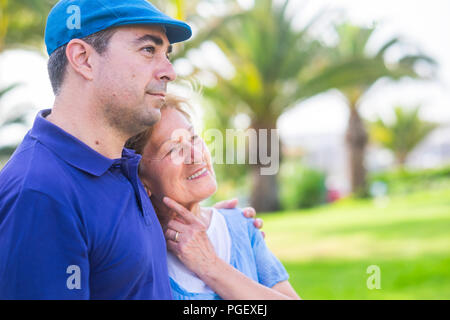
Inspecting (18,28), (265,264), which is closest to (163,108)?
(265,264)

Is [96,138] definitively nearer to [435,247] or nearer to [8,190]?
[8,190]

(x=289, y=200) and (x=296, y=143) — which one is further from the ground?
(x=296, y=143)

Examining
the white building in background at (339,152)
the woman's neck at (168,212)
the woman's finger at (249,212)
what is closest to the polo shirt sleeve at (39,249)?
the woman's neck at (168,212)

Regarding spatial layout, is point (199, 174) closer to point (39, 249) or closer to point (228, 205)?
point (228, 205)

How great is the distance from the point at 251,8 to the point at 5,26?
18.2 ft

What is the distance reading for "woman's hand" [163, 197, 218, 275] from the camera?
187 centimetres

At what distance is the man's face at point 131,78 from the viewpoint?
1577mm

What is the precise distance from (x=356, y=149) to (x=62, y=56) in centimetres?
1948

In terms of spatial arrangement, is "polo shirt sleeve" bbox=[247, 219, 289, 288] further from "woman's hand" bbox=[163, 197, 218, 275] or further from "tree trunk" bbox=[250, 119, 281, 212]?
"tree trunk" bbox=[250, 119, 281, 212]

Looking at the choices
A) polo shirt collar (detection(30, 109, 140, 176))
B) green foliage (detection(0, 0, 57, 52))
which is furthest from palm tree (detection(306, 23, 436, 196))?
polo shirt collar (detection(30, 109, 140, 176))

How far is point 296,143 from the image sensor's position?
39.5 meters

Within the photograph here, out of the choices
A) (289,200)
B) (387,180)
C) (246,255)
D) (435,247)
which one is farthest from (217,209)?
(387,180)

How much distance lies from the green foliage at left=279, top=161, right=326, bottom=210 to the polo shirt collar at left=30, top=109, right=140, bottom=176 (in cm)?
1971

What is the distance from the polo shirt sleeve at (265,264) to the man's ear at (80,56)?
99 cm
